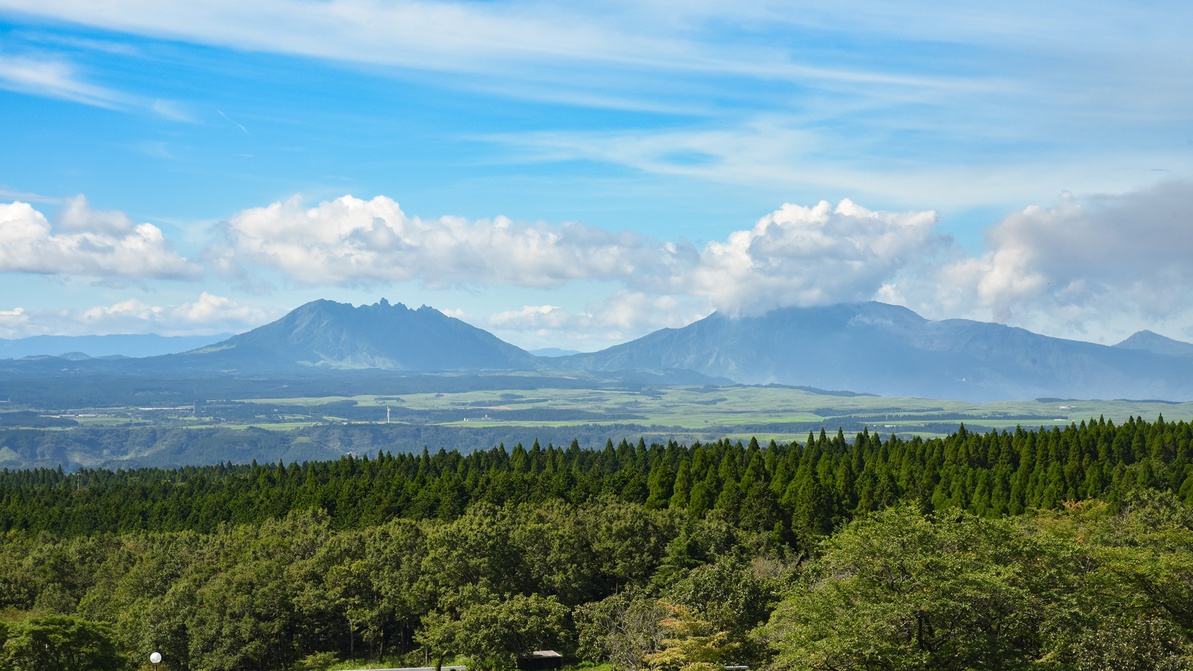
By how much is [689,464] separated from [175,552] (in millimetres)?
46182

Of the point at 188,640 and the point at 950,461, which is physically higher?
the point at 950,461

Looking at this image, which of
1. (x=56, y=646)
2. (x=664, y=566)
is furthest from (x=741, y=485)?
(x=56, y=646)

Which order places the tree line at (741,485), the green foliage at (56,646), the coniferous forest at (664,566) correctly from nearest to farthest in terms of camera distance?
the coniferous forest at (664,566) → the green foliage at (56,646) → the tree line at (741,485)

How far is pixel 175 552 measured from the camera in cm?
8069

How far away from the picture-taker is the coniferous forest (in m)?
39.3

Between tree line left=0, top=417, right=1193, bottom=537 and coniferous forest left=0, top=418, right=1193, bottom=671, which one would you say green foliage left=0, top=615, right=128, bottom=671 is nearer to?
coniferous forest left=0, top=418, right=1193, bottom=671

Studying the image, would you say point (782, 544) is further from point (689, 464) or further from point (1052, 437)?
point (1052, 437)

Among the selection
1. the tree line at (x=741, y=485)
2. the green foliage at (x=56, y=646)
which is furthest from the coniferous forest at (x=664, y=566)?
the tree line at (x=741, y=485)

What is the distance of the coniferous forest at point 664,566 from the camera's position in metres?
39.3

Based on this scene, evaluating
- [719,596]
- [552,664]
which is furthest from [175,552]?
[719,596]

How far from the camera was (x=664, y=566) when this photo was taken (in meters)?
69.4

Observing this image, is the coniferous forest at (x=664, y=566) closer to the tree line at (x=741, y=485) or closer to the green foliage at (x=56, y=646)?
the green foliage at (x=56, y=646)

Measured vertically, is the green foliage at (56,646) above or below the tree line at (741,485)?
below

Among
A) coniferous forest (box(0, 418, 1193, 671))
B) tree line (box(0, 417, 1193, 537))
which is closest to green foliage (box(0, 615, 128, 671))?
coniferous forest (box(0, 418, 1193, 671))
